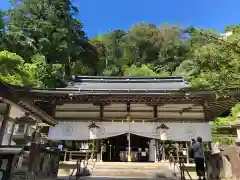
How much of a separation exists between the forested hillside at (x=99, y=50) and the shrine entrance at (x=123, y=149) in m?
5.00

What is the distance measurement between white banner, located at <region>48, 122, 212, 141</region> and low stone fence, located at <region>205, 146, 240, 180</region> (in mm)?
3500

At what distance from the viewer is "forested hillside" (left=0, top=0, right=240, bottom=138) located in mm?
6070

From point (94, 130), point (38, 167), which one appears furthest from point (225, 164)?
point (94, 130)

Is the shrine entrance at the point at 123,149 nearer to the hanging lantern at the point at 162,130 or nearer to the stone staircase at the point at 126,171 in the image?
the hanging lantern at the point at 162,130

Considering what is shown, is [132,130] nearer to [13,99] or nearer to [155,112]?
[155,112]

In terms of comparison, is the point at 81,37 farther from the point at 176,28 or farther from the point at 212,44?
the point at 212,44

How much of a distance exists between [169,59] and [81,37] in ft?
42.4

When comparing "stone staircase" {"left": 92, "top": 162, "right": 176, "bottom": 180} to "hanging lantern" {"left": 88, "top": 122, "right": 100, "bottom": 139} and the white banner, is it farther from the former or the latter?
the white banner

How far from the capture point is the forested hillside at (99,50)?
239 inches

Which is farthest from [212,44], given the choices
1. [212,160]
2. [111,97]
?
[111,97]

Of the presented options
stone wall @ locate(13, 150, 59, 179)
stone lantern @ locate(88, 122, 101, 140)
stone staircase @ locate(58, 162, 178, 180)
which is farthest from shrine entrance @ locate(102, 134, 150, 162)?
stone wall @ locate(13, 150, 59, 179)

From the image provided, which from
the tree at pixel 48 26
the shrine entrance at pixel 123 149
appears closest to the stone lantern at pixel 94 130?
the shrine entrance at pixel 123 149

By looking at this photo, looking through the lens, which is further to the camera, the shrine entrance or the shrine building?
the shrine entrance

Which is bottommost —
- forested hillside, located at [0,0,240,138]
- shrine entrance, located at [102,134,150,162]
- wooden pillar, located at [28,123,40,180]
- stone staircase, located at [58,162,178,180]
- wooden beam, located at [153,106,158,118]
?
stone staircase, located at [58,162,178,180]
